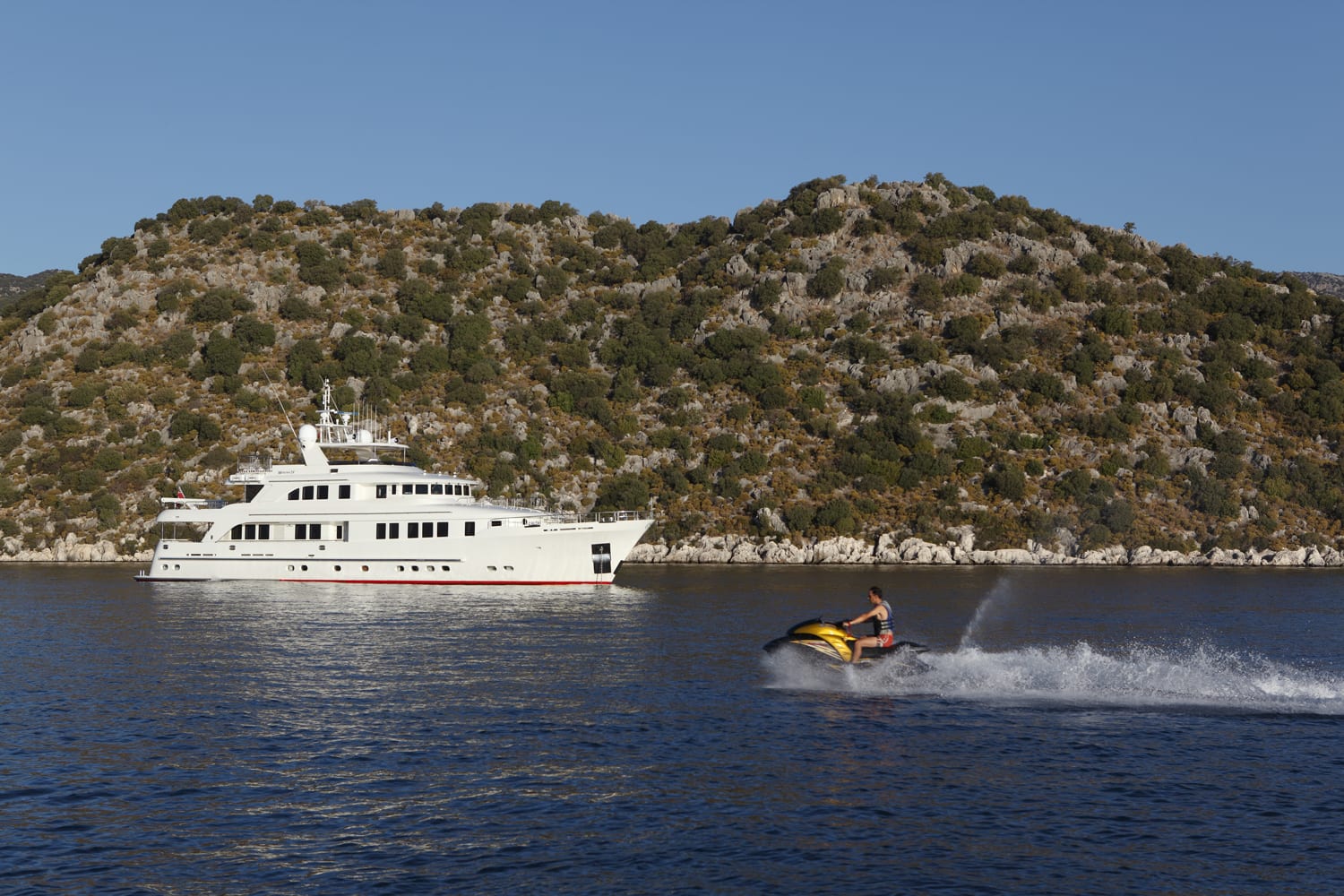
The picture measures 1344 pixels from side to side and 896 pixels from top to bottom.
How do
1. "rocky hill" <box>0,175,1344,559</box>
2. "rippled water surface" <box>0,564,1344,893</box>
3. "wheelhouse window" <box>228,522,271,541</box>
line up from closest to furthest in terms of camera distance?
"rippled water surface" <box>0,564,1344,893</box> < "wheelhouse window" <box>228,522,271,541</box> < "rocky hill" <box>0,175,1344,559</box>

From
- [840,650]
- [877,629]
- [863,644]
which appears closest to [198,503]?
[840,650]

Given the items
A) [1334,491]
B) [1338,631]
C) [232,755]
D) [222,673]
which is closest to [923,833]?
[232,755]

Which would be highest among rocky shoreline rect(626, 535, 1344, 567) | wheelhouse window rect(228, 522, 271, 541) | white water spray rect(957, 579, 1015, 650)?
wheelhouse window rect(228, 522, 271, 541)

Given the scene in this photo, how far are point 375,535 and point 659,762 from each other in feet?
149

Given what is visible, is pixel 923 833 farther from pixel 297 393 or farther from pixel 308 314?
pixel 308 314

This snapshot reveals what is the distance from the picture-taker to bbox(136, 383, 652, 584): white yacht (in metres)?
64.2

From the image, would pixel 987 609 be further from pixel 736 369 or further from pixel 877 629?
pixel 736 369

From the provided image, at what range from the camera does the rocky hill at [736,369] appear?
9000cm

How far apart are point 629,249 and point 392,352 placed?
34210mm

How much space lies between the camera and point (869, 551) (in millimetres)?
85688

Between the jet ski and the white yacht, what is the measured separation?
106 ft

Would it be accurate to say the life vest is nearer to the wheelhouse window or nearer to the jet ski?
the jet ski

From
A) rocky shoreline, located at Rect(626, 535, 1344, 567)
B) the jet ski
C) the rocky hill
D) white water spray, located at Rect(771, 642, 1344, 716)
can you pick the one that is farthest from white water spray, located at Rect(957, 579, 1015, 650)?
the rocky hill

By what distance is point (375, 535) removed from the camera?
215ft
